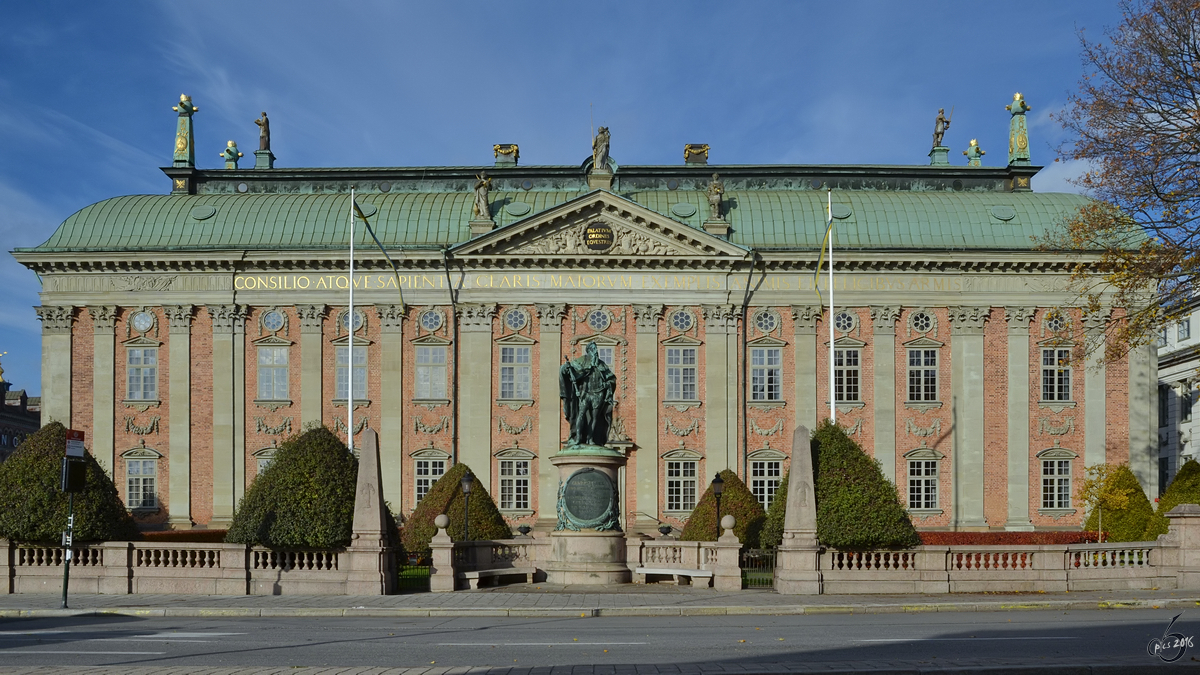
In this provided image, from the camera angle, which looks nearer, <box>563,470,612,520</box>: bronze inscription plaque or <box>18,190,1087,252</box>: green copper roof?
<box>563,470,612,520</box>: bronze inscription plaque

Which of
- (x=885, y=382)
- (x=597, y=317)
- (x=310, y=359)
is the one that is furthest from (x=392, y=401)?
(x=885, y=382)

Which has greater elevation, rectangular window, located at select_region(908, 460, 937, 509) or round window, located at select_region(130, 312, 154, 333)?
round window, located at select_region(130, 312, 154, 333)

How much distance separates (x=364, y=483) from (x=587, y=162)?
3118cm

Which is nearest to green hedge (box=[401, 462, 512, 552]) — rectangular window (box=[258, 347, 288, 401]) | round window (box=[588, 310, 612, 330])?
round window (box=[588, 310, 612, 330])

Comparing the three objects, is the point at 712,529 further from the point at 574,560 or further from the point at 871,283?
the point at 871,283

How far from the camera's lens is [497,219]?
54.8m

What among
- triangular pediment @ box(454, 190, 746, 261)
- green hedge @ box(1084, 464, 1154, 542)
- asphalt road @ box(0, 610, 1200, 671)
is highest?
triangular pediment @ box(454, 190, 746, 261)

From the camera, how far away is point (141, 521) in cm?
5216

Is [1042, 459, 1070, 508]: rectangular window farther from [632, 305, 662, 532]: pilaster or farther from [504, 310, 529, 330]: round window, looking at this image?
[504, 310, 529, 330]: round window

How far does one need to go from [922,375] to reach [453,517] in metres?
25.1

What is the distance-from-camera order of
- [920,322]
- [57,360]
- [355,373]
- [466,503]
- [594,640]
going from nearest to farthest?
[594,640], [466,503], [57,360], [355,373], [920,322]

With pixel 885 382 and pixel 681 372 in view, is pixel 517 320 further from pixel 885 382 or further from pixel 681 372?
pixel 885 382

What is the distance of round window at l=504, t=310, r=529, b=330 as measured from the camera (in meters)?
52.9

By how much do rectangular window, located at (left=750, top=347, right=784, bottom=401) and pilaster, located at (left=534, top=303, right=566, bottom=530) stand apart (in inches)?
323
